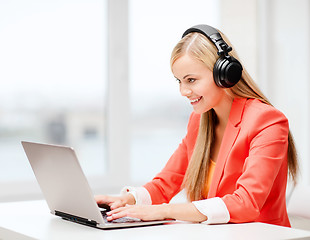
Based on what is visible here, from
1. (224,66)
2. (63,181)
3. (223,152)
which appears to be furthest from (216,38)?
(63,181)

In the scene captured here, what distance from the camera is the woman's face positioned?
6.01 feet

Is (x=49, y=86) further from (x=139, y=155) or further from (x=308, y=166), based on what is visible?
(x=308, y=166)

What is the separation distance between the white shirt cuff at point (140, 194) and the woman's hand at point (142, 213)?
15.3 inches

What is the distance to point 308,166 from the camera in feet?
11.4

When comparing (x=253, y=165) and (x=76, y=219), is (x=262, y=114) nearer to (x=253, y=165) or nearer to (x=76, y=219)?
(x=253, y=165)

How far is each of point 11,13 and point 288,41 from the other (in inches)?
67.9

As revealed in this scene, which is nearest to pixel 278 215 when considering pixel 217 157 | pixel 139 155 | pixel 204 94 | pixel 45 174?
pixel 217 157

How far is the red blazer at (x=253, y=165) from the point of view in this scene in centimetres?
163

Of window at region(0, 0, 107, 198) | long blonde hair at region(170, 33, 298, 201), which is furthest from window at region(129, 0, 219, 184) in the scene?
long blonde hair at region(170, 33, 298, 201)

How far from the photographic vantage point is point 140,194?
1.97 meters

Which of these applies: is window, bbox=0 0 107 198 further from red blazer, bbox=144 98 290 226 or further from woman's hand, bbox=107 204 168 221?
woman's hand, bbox=107 204 168 221

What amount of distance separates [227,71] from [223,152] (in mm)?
269

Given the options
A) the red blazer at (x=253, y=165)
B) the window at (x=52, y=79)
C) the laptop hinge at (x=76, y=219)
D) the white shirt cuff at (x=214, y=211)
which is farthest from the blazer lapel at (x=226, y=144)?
the window at (x=52, y=79)

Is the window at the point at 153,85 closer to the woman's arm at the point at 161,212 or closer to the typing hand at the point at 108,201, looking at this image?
the typing hand at the point at 108,201
